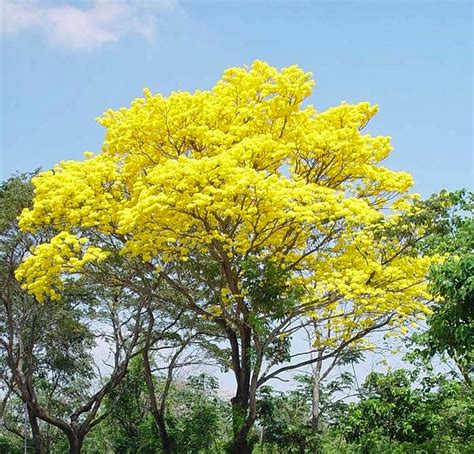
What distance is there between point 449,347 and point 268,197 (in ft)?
9.12

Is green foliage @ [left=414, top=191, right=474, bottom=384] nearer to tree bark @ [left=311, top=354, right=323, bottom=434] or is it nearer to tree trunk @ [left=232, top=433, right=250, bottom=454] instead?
tree trunk @ [left=232, top=433, right=250, bottom=454]

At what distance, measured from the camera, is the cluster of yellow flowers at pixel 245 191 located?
830 centimetres

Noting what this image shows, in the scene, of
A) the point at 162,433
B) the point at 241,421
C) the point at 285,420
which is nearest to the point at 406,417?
the point at 241,421

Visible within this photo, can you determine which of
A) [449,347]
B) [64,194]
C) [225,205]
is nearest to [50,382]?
[64,194]

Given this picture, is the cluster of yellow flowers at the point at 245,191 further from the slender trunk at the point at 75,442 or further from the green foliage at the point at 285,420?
the slender trunk at the point at 75,442

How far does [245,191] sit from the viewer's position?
26.9 feet

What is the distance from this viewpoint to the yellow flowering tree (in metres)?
8.41

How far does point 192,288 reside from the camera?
12148 mm

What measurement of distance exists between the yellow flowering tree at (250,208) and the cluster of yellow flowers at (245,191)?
0.02 m

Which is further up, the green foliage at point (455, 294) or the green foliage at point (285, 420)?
the green foliage at point (455, 294)

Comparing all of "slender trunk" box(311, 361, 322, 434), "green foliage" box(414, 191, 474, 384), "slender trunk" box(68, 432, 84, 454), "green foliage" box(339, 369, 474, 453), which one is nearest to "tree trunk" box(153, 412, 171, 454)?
"slender trunk" box(68, 432, 84, 454)

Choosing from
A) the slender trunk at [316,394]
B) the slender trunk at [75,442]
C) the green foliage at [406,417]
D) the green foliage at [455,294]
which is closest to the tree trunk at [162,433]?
the slender trunk at [75,442]

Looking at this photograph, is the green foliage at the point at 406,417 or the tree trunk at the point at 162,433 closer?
the green foliage at the point at 406,417

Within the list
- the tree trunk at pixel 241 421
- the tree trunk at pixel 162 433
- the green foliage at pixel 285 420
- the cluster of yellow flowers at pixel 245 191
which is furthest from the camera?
the tree trunk at pixel 162 433
